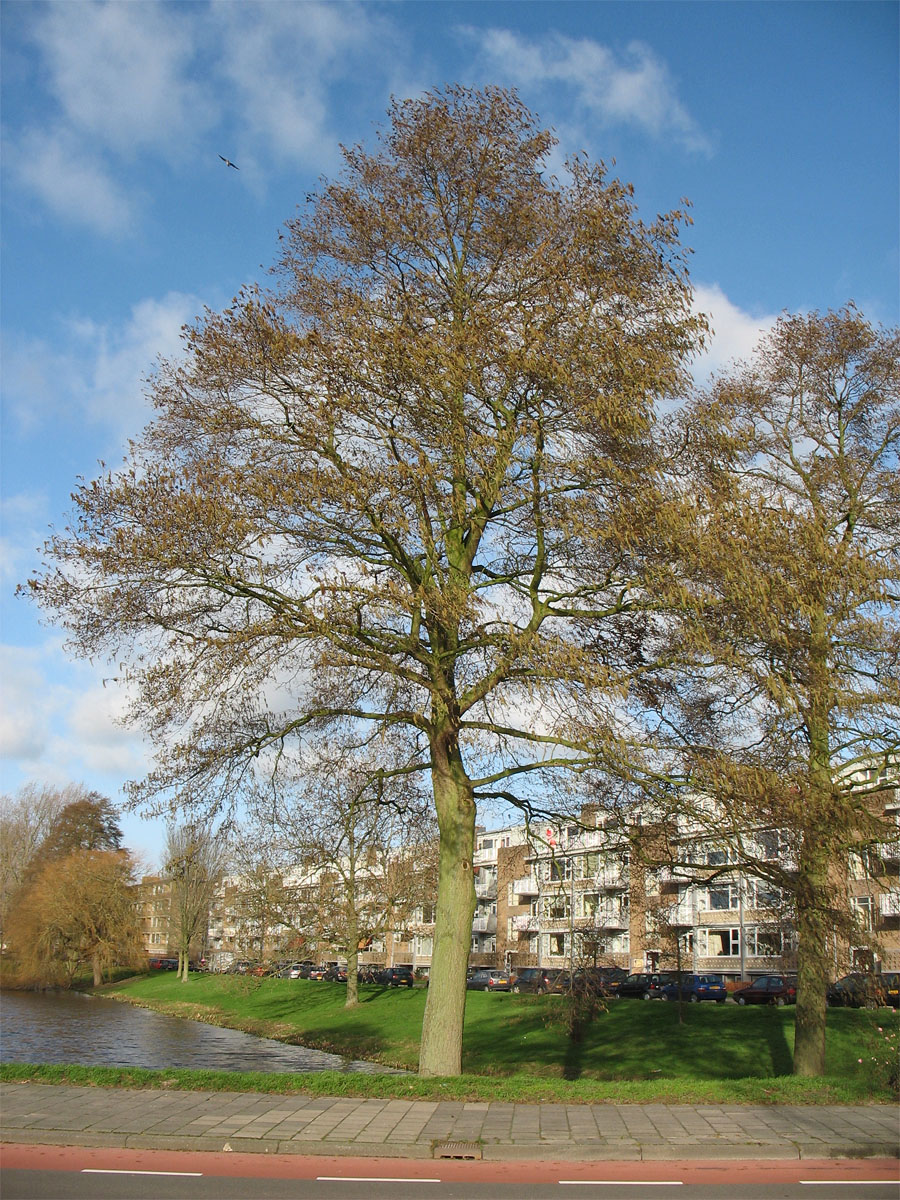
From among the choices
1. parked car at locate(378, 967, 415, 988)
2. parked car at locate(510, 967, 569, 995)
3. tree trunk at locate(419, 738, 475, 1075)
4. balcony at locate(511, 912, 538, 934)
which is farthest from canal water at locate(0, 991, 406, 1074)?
balcony at locate(511, 912, 538, 934)

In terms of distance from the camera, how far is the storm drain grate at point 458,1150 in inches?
364

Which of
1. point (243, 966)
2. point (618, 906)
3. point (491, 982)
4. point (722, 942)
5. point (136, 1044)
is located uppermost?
point (618, 906)

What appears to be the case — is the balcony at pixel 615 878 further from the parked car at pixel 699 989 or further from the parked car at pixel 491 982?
the parked car at pixel 491 982

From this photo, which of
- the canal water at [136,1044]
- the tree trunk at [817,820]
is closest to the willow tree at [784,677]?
the tree trunk at [817,820]

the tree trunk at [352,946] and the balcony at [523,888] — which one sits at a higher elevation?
the balcony at [523,888]

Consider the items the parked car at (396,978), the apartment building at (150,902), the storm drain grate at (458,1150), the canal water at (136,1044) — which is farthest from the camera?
the apartment building at (150,902)

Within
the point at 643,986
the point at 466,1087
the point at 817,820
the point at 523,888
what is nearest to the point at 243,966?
the point at 643,986

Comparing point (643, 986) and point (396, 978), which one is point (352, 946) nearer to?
point (643, 986)

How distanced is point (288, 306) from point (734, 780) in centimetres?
946

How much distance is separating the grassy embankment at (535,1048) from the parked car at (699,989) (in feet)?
29.7

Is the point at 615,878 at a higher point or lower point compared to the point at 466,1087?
higher

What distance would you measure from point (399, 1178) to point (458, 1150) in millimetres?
889

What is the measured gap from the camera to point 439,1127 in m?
9.97

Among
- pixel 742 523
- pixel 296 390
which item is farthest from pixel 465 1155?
pixel 296 390
